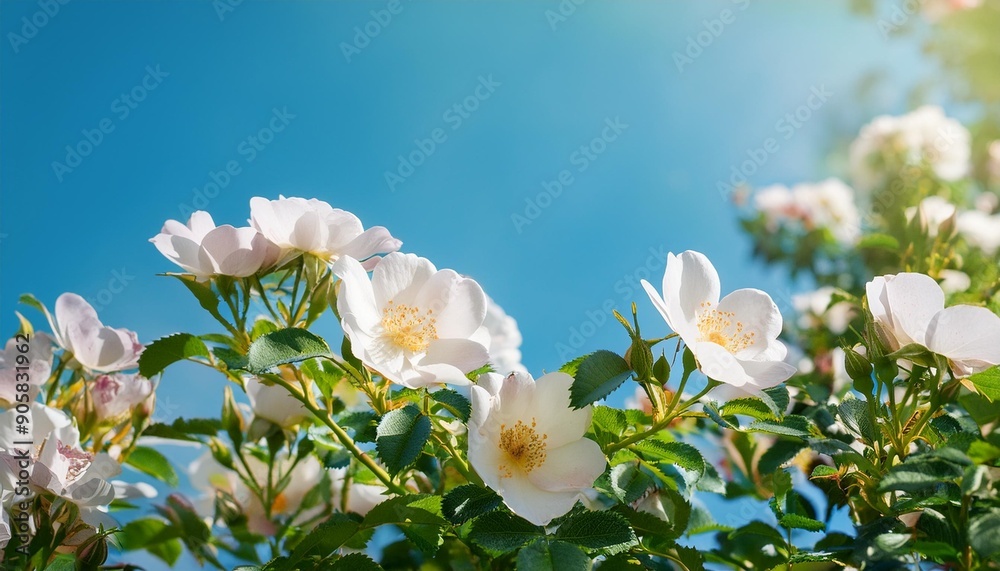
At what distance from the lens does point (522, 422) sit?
909mm

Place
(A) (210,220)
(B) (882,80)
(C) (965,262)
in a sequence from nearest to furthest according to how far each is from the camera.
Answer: (A) (210,220) → (C) (965,262) → (B) (882,80)

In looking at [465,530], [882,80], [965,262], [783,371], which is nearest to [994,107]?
[882,80]

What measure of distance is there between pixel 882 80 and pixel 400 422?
13.0 feet

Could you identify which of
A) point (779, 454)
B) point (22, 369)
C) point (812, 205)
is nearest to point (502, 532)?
point (779, 454)

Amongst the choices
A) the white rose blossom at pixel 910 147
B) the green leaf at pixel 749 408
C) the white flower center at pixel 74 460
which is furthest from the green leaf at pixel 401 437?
the white rose blossom at pixel 910 147

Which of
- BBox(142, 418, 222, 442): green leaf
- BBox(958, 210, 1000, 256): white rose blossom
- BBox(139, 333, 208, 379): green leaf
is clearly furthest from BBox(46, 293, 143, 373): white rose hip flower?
BBox(958, 210, 1000, 256): white rose blossom

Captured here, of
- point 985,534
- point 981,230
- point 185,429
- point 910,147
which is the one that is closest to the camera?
point 985,534

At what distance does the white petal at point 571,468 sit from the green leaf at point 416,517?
0.12 meters

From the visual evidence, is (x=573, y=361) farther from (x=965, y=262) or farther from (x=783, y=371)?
(x=965, y=262)

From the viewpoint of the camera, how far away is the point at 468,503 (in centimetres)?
80

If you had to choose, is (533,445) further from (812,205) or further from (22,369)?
(812,205)

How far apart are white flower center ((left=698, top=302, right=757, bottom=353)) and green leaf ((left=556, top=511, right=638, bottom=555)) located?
10.2 inches

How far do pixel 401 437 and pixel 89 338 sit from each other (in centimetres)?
67

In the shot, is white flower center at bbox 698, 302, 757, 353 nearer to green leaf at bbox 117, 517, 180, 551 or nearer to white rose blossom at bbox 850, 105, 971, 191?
green leaf at bbox 117, 517, 180, 551
